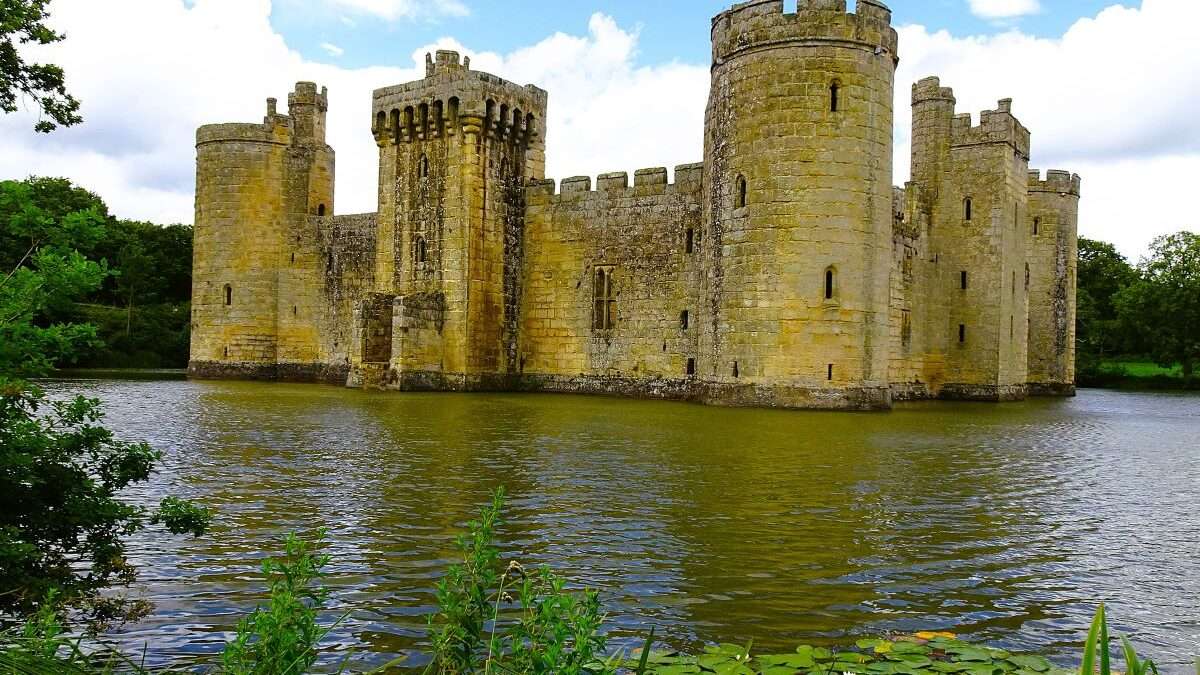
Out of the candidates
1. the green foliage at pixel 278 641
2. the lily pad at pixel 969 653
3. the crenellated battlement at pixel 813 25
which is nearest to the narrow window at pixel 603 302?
the crenellated battlement at pixel 813 25

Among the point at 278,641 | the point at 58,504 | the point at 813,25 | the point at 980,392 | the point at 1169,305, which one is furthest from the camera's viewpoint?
the point at 1169,305

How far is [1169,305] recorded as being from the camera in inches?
1667

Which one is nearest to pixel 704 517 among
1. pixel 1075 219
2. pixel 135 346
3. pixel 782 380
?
pixel 782 380

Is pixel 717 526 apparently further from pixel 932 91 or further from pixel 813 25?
pixel 932 91

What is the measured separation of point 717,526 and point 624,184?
798 inches

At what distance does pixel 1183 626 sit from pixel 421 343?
23160mm

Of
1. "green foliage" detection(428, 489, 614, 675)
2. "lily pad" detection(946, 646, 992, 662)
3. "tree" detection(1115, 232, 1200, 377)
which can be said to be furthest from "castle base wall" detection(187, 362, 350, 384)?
"tree" detection(1115, 232, 1200, 377)

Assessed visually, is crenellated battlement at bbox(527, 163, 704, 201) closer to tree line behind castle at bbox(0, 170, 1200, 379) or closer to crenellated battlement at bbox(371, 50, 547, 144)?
crenellated battlement at bbox(371, 50, 547, 144)

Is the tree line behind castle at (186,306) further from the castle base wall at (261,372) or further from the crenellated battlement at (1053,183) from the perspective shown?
the crenellated battlement at (1053,183)

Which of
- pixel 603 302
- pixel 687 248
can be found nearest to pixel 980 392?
pixel 687 248

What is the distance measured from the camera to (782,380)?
2073 cm

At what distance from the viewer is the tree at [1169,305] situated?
4219 cm

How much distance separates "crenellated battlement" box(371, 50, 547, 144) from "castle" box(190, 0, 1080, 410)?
0.22 ft

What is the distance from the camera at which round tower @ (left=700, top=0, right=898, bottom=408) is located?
20688 millimetres
